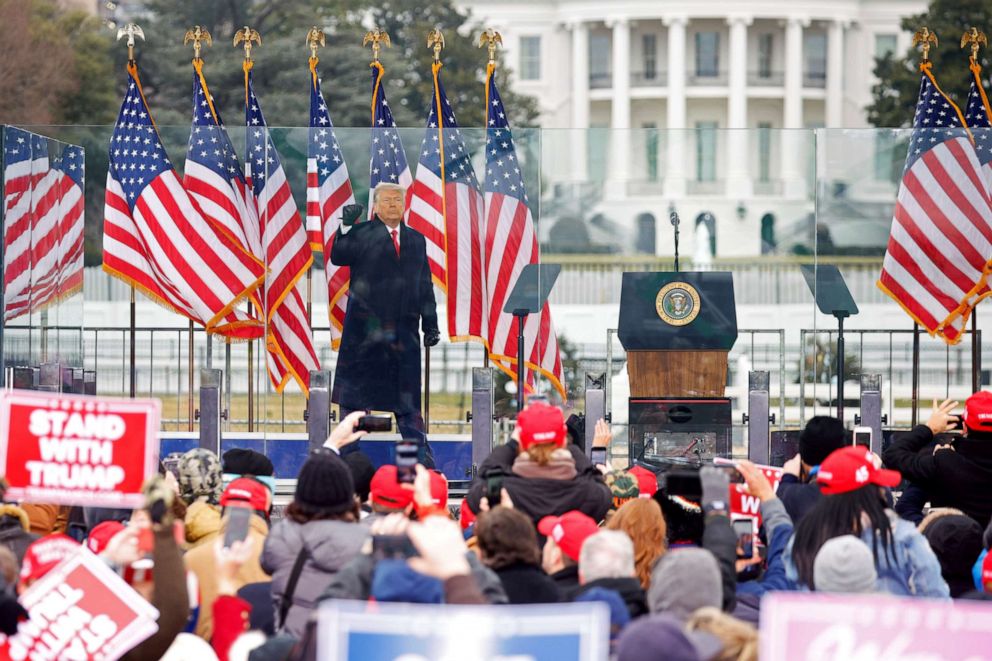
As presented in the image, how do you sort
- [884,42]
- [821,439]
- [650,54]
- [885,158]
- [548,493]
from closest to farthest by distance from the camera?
[548,493] < [821,439] < [885,158] < [884,42] < [650,54]

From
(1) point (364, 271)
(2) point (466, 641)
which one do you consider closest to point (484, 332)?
(1) point (364, 271)

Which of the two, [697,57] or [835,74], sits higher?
[697,57]

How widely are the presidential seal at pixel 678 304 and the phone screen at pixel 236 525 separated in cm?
798

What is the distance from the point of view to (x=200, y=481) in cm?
855

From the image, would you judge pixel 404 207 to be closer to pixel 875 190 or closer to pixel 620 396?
pixel 620 396

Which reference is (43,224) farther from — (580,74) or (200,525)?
(580,74)

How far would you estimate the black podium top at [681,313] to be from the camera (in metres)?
14.5

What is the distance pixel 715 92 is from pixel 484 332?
73353 mm

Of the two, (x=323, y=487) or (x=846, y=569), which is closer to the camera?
(x=846, y=569)

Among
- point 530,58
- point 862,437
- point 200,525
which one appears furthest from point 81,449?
point 530,58

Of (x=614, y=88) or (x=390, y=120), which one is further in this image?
(x=614, y=88)

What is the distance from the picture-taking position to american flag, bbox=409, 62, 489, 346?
1461 cm

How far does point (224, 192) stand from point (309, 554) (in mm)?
7752

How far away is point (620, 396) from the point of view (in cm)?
1462
